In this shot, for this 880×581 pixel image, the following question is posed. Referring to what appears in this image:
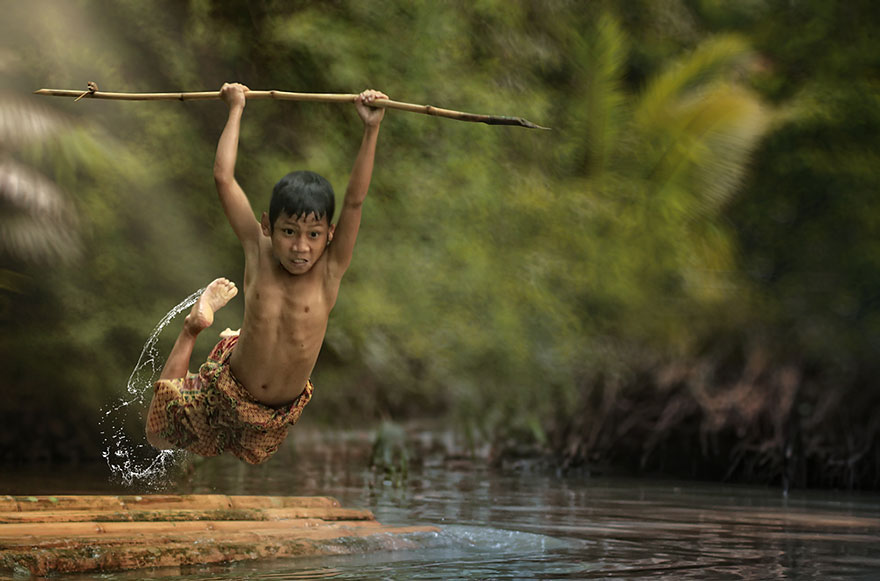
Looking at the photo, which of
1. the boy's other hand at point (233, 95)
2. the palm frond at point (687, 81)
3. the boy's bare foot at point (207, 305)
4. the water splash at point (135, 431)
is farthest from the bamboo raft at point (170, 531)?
the palm frond at point (687, 81)

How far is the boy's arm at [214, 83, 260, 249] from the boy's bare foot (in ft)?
1.36

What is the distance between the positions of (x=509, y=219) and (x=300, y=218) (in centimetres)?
1272

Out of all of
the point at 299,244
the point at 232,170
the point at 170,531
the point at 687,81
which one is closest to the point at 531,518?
the point at 170,531

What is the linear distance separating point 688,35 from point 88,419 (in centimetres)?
1053

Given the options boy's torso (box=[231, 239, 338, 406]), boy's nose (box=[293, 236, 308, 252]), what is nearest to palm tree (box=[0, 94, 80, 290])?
boy's torso (box=[231, 239, 338, 406])

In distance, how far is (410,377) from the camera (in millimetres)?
16719

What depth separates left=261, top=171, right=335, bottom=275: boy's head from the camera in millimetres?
4621

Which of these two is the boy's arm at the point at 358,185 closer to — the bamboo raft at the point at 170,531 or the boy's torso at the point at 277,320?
the boy's torso at the point at 277,320

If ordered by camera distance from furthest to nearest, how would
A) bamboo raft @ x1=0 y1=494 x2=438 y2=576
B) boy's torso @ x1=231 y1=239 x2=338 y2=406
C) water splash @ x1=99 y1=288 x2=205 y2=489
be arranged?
water splash @ x1=99 y1=288 x2=205 y2=489 → bamboo raft @ x1=0 y1=494 x2=438 y2=576 → boy's torso @ x1=231 y1=239 x2=338 y2=406

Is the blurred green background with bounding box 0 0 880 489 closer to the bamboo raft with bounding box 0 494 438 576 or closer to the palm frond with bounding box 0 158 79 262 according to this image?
the palm frond with bounding box 0 158 79 262

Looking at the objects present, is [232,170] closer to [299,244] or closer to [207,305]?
[299,244]

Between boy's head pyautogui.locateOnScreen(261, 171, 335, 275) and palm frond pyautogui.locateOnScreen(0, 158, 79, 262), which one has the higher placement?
palm frond pyautogui.locateOnScreen(0, 158, 79, 262)

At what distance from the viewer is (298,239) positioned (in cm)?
471

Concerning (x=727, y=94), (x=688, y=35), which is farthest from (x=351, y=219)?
(x=688, y=35)
